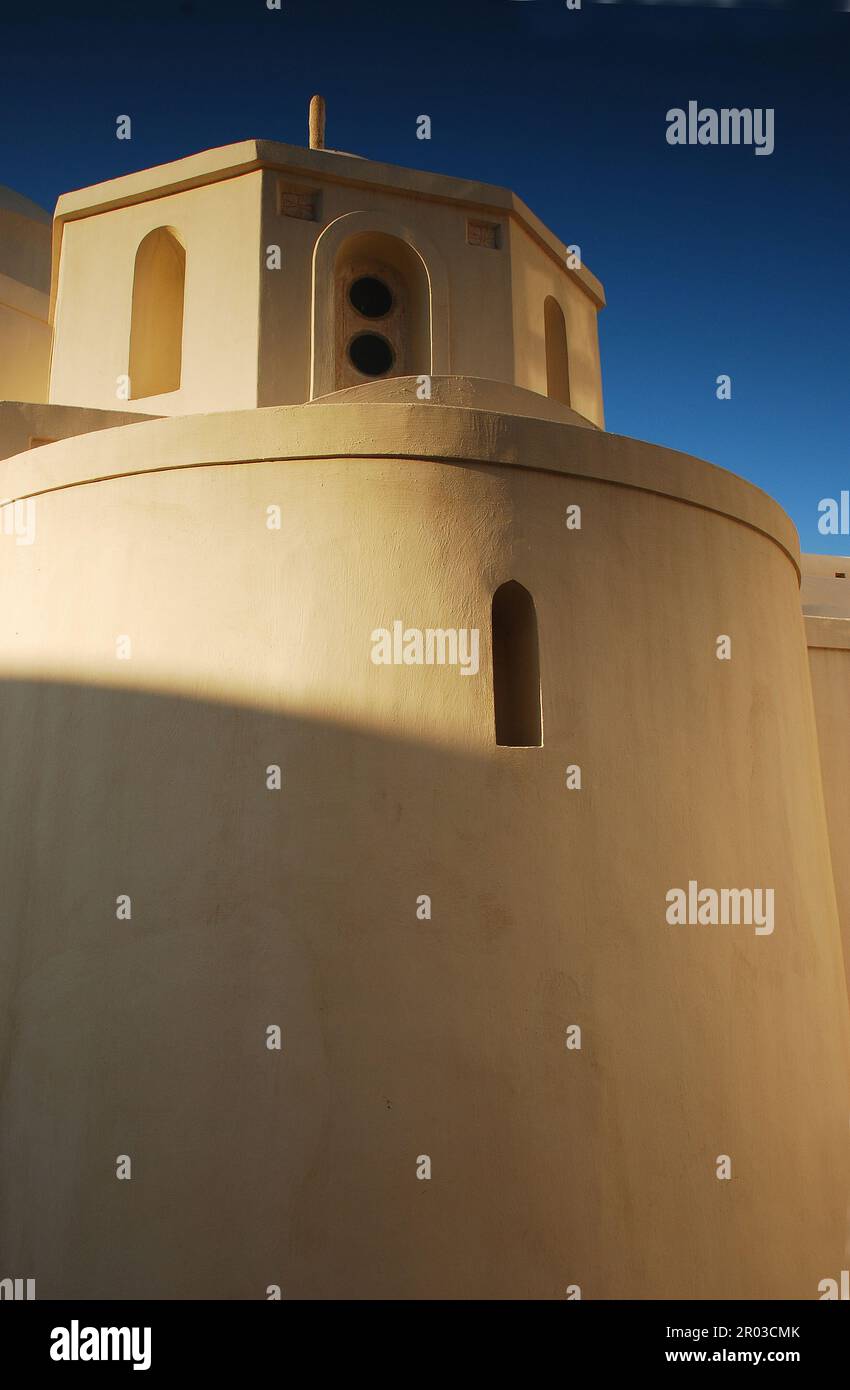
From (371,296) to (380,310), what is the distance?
0.13 meters

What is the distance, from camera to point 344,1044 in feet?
17.2

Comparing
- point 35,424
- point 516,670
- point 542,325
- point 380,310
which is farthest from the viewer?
point 542,325

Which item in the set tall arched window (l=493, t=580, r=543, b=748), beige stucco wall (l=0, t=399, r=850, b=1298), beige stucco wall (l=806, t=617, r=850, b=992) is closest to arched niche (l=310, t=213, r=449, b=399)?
beige stucco wall (l=0, t=399, r=850, b=1298)

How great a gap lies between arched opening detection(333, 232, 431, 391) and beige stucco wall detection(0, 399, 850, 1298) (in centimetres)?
273

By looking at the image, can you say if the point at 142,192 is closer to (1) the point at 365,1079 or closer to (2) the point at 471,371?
(2) the point at 471,371

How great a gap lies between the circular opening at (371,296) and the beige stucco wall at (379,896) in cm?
303

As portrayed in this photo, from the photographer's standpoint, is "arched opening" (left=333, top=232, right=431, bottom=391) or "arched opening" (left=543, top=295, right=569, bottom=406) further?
"arched opening" (left=543, top=295, right=569, bottom=406)

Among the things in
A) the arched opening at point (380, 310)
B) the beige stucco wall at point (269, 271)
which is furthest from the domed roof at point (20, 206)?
the arched opening at point (380, 310)

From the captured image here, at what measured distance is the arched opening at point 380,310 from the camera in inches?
335

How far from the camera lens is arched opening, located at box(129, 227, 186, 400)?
881 cm

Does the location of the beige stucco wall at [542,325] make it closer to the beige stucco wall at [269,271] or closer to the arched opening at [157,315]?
the beige stucco wall at [269,271]

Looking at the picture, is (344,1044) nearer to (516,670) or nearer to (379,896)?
(379,896)

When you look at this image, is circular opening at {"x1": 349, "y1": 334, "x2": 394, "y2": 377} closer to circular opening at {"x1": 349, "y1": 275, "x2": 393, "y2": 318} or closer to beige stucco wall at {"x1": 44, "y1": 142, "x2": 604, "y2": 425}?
circular opening at {"x1": 349, "y1": 275, "x2": 393, "y2": 318}

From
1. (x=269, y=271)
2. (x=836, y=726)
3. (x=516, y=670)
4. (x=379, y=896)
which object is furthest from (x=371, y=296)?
(x=379, y=896)
